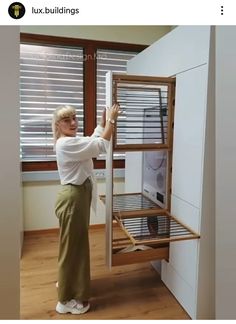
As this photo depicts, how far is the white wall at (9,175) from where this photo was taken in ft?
3.84

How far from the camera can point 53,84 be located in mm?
3119

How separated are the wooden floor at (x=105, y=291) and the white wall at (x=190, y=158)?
156 mm

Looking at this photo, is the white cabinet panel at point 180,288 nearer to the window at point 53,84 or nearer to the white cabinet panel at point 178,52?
the white cabinet panel at point 178,52

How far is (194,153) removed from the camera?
170cm

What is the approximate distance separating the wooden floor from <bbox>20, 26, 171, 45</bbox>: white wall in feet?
7.31

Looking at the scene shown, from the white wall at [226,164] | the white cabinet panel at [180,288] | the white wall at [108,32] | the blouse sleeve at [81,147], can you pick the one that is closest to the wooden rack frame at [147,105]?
the blouse sleeve at [81,147]

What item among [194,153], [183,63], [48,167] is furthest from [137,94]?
[48,167]

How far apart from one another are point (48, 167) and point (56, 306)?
1.56 metres

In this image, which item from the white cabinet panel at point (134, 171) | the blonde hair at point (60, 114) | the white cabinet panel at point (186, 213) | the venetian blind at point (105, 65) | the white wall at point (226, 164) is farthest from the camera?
the venetian blind at point (105, 65)

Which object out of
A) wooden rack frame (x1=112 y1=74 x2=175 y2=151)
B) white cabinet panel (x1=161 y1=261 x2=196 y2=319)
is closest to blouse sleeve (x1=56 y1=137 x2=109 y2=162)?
wooden rack frame (x1=112 y1=74 x2=175 y2=151)

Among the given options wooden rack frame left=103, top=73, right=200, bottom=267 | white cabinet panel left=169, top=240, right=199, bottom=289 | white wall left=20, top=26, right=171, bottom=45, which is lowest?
white cabinet panel left=169, top=240, right=199, bottom=289

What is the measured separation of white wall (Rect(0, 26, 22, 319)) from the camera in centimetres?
117
